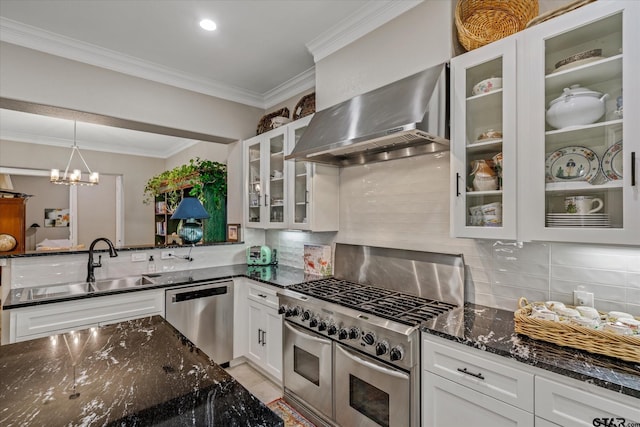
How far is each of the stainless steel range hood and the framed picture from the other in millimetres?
1578

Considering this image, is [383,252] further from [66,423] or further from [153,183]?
[153,183]

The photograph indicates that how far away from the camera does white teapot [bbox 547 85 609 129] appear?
4.60ft

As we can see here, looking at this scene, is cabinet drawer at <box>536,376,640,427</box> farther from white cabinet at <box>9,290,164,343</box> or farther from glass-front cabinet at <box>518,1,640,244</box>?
white cabinet at <box>9,290,164,343</box>

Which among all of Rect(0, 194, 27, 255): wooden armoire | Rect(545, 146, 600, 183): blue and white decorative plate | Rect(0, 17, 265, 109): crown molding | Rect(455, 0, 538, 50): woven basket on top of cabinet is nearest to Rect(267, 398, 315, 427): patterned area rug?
Rect(545, 146, 600, 183): blue and white decorative plate

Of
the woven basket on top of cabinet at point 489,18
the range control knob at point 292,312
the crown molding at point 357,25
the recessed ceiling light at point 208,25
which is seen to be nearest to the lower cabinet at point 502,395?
the range control knob at point 292,312

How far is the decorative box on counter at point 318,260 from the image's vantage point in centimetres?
294

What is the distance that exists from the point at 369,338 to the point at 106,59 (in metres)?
3.14

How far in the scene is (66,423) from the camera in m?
0.83

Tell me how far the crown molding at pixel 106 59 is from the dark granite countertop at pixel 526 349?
3.13m

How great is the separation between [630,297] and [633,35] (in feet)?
3.71

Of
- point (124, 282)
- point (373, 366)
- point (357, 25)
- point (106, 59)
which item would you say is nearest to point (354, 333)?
point (373, 366)

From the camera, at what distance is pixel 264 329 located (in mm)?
2836

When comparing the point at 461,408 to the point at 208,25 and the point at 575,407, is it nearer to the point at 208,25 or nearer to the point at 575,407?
the point at 575,407

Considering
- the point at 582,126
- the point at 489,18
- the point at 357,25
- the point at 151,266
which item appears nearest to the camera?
the point at 582,126
